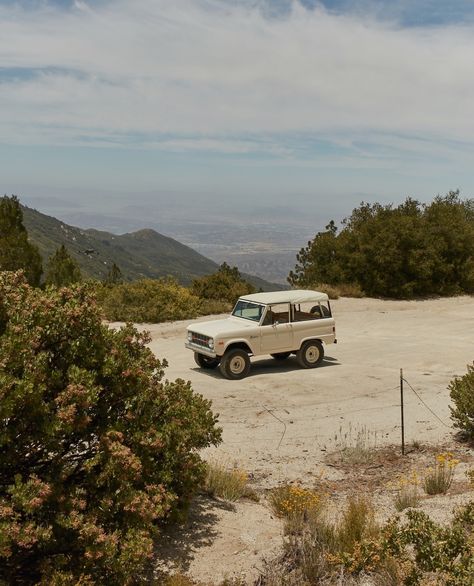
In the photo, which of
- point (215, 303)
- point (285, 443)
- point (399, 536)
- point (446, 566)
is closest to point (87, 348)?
point (399, 536)

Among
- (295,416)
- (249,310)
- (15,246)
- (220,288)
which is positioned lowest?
(295,416)

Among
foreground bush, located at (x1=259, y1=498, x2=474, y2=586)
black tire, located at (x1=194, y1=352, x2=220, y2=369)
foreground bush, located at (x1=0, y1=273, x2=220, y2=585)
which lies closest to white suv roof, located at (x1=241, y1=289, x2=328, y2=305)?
black tire, located at (x1=194, y1=352, x2=220, y2=369)

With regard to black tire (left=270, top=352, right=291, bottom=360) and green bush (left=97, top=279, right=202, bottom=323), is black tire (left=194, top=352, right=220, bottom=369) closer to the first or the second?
black tire (left=270, top=352, right=291, bottom=360)

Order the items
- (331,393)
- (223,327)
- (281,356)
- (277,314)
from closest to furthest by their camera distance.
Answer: (331,393) → (223,327) → (277,314) → (281,356)

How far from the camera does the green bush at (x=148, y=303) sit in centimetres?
2142

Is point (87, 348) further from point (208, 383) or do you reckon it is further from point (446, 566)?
point (208, 383)

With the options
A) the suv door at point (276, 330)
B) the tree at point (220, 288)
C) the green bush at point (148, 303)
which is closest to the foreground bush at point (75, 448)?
the suv door at point (276, 330)

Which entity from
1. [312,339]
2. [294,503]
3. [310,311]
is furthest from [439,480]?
[310,311]

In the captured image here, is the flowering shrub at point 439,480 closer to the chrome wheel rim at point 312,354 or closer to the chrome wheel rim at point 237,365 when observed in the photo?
the chrome wheel rim at point 237,365

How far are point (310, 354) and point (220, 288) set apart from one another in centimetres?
1069

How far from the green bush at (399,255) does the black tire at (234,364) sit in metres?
15.1

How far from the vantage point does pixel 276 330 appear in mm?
15016

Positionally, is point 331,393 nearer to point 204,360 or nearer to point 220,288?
point 204,360

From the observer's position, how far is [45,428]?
4840 millimetres
